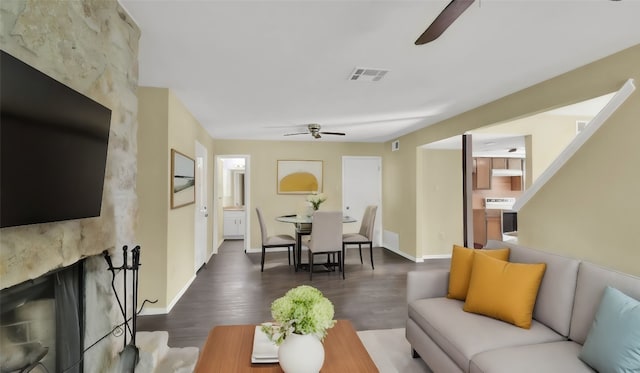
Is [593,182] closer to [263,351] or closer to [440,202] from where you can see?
[263,351]

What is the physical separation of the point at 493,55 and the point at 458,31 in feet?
1.91

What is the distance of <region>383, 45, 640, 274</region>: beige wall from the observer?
7.56 ft

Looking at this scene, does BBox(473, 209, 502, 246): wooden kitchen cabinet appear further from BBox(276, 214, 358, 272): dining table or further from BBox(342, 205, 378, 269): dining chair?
BBox(276, 214, 358, 272): dining table

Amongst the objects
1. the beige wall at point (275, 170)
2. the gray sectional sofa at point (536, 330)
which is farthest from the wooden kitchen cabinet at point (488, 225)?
the gray sectional sofa at point (536, 330)

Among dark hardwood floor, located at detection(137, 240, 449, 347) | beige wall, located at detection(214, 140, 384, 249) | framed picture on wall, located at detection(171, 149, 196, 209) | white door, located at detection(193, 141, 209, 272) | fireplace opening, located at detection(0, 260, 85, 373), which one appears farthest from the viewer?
beige wall, located at detection(214, 140, 384, 249)

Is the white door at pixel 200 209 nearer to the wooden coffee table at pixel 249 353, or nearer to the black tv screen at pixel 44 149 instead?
the wooden coffee table at pixel 249 353

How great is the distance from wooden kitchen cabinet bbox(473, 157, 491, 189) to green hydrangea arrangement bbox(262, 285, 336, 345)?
6.32m

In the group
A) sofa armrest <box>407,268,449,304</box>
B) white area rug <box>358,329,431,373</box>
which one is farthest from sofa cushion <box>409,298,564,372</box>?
white area rug <box>358,329,431,373</box>

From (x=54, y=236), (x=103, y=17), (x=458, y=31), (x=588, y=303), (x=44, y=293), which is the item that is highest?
(x=458, y=31)

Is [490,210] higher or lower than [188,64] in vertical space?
lower

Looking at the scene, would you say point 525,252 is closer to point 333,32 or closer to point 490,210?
point 333,32

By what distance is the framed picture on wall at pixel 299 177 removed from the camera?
262 inches

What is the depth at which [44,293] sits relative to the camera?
143cm

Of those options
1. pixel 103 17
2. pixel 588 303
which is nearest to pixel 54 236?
pixel 103 17
